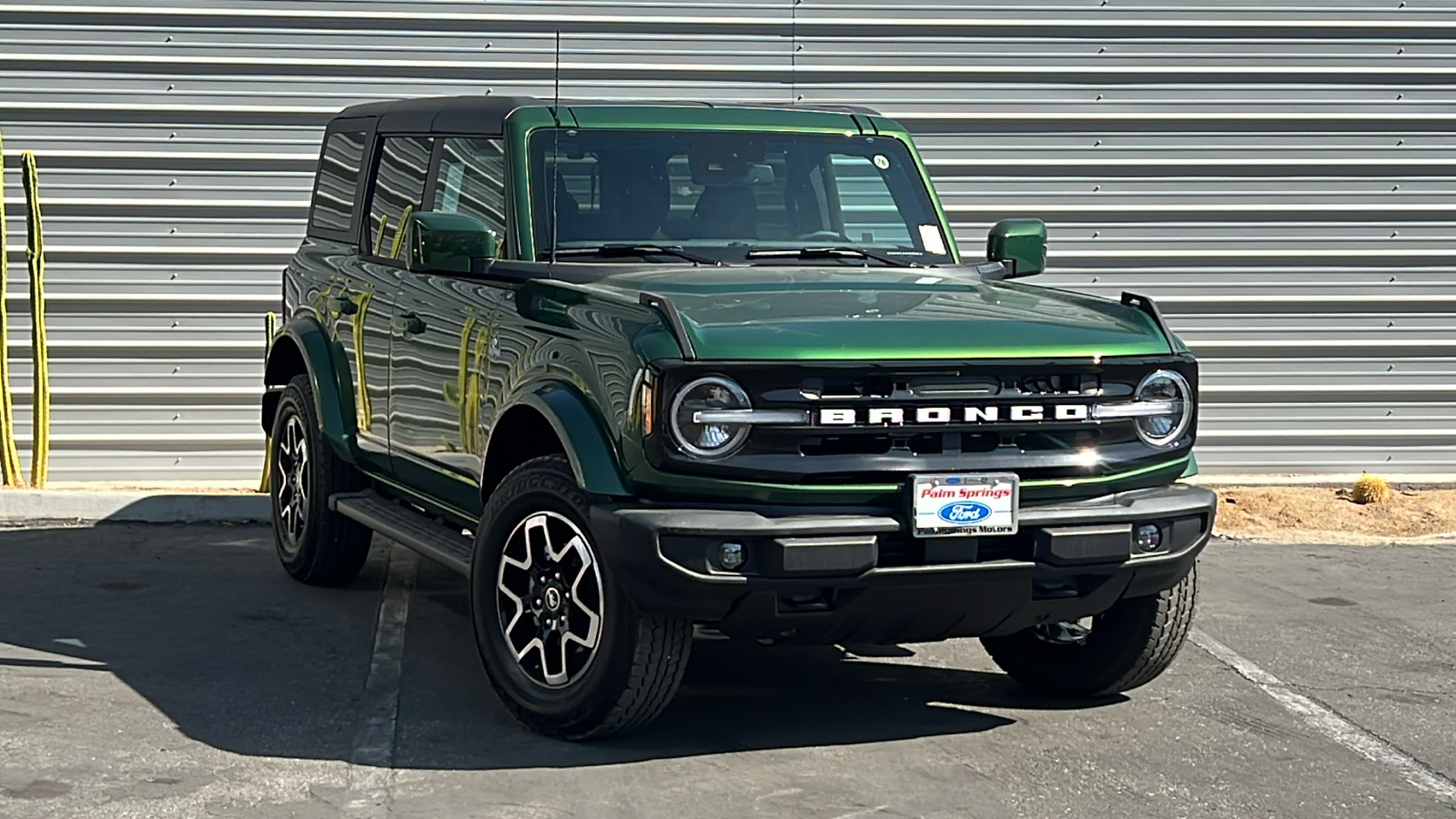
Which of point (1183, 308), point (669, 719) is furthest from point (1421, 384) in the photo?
point (669, 719)

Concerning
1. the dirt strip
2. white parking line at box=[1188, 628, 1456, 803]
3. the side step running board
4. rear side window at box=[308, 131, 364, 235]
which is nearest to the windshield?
the side step running board

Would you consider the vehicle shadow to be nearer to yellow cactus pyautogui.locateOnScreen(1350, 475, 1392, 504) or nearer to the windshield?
the windshield

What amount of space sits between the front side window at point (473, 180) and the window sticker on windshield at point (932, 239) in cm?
145

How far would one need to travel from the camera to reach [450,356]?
6.58 meters

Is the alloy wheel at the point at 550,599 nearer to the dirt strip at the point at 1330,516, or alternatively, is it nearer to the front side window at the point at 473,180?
the front side window at the point at 473,180

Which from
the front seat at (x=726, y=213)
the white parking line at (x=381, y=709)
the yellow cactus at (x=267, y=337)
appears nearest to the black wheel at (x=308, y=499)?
the white parking line at (x=381, y=709)

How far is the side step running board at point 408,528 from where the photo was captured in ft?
21.0

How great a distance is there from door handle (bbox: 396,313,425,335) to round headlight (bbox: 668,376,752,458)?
1855 millimetres

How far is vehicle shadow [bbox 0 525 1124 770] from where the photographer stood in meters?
5.66

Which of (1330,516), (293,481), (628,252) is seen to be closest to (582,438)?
(628,252)

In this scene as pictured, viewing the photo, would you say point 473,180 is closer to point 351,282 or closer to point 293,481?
point 351,282

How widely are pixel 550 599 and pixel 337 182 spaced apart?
3.17m

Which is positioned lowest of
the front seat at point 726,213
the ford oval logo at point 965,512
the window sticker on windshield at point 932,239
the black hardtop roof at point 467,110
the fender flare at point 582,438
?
the ford oval logo at point 965,512

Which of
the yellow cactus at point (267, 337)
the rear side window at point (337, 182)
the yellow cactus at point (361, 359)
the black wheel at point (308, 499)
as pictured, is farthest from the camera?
the yellow cactus at point (267, 337)
